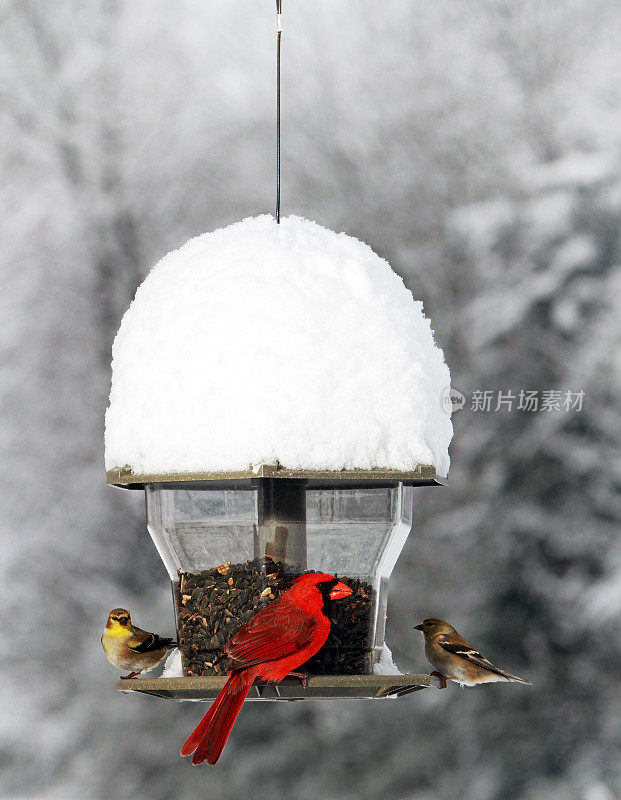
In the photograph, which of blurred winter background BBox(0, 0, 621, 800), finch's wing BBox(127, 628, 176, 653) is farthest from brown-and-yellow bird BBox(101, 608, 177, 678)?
blurred winter background BBox(0, 0, 621, 800)

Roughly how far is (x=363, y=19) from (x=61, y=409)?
2556 millimetres

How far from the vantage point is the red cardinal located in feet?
7.09

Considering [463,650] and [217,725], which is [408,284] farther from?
[217,725]

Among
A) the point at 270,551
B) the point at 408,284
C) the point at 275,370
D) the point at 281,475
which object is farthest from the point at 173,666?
the point at 408,284

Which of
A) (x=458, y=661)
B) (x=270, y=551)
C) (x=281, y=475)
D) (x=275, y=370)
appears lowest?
(x=458, y=661)

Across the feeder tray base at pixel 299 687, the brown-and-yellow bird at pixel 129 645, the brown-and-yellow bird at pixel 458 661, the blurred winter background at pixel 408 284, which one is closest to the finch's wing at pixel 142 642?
the brown-and-yellow bird at pixel 129 645

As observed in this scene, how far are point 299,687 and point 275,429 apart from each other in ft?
1.89

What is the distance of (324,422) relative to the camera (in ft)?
7.63

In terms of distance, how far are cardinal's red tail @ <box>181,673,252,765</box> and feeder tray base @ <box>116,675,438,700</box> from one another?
4cm

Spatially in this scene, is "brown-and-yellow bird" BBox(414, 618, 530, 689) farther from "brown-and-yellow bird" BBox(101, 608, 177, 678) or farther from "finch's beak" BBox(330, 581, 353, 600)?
"brown-and-yellow bird" BBox(101, 608, 177, 678)

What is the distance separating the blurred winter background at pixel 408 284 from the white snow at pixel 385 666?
237 centimetres

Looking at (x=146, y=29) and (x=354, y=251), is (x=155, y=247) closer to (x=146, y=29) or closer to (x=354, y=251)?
(x=146, y=29)

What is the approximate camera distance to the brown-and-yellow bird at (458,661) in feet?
8.95

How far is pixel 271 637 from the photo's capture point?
2234mm
